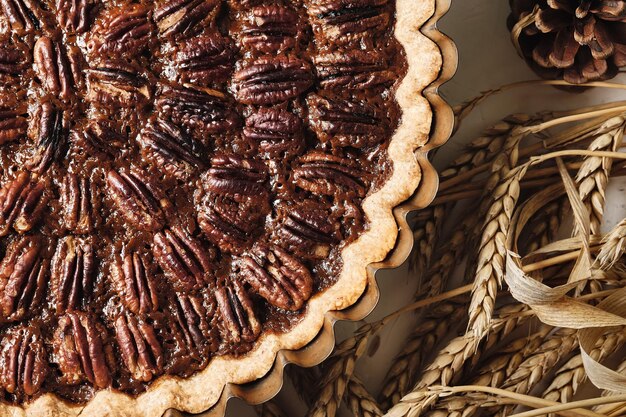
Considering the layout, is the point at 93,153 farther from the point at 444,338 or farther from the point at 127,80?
the point at 444,338

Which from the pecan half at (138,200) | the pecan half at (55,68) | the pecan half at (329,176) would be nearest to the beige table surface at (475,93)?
the pecan half at (329,176)

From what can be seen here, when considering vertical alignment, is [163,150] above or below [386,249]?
above

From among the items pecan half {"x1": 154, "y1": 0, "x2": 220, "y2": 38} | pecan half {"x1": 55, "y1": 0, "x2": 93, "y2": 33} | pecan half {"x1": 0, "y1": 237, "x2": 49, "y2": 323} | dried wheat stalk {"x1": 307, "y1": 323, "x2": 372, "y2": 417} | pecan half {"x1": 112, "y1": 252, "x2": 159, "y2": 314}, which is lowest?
dried wheat stalk {"x1": 307, "y1": 323, "x2": 372, "y2": 417}

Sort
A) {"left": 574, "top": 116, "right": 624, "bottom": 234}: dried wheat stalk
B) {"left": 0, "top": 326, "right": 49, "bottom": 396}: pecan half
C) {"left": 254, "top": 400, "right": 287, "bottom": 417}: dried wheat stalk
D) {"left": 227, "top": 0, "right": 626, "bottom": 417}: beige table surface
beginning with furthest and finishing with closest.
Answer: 1. {"left": 227, "top": 0, "right": 626, "bottom": 417}: beige table surface
2. {"left": 254, "top": 400, "right": 287, "bottom": 417}: dried wheat stalk
3. {"left": 574, "top": 116, "right": 624, "bottom": 234}: dried wheat stalk
4. {"left": 0, "top": 326, "right": 49, "bottom": 396}: pecan half

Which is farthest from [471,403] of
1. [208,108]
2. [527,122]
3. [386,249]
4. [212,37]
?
[212,37]

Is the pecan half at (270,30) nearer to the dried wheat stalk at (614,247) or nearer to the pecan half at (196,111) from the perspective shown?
the pecan half at (196,111)

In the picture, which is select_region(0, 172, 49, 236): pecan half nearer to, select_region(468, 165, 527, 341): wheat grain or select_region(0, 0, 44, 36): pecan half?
select_region(0, 0, 44, 36): pecan half

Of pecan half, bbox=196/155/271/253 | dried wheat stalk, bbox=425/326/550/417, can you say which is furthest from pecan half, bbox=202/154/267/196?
dried wheat stalk, bbox=425/326/550/417
